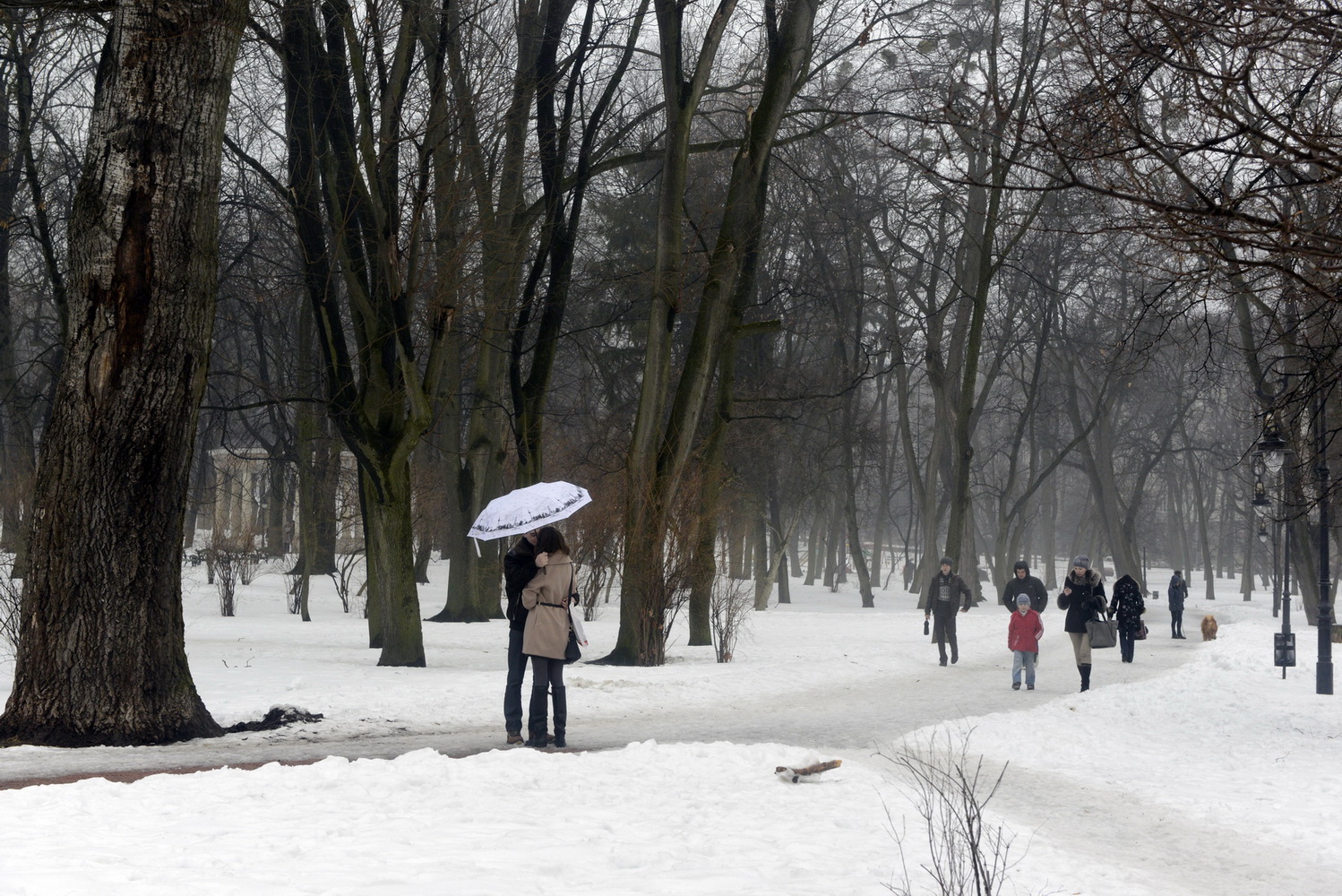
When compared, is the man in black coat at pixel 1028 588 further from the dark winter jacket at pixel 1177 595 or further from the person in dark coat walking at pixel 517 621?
the dark winter jacket at pixel 1177 595

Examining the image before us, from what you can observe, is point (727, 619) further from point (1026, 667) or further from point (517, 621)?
point (517, 621)

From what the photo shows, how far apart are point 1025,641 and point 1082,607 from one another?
2.88 ft

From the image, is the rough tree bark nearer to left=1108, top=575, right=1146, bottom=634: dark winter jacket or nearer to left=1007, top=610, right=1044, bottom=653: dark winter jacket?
left=1007, top=610, right=1044, bottom=653: dark winter jacket

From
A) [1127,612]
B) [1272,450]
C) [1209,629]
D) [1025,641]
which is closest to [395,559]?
[1025,641]

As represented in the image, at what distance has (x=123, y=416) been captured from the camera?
987 centimetres

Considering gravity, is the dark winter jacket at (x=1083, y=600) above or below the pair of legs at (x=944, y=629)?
above

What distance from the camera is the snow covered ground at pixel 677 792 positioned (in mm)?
6000

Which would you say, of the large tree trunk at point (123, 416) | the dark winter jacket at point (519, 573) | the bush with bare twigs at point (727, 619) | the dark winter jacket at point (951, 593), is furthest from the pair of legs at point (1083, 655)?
the large tree trunk at point (123, 416)

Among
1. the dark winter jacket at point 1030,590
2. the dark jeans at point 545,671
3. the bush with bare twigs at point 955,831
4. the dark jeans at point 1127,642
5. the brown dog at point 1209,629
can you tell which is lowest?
the brown dog at point 1209,629

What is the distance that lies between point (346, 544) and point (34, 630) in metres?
32.6

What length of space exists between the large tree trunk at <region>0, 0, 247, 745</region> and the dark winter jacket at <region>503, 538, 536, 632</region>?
2770 millimetres

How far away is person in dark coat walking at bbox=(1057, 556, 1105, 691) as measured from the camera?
1686 cm

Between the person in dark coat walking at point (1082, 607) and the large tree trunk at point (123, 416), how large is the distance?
11.5 metres

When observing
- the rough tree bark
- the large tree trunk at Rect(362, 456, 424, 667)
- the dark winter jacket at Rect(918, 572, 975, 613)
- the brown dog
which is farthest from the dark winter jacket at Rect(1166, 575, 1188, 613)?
the large tree trunk at Rect(362, 456, 424, 667)
